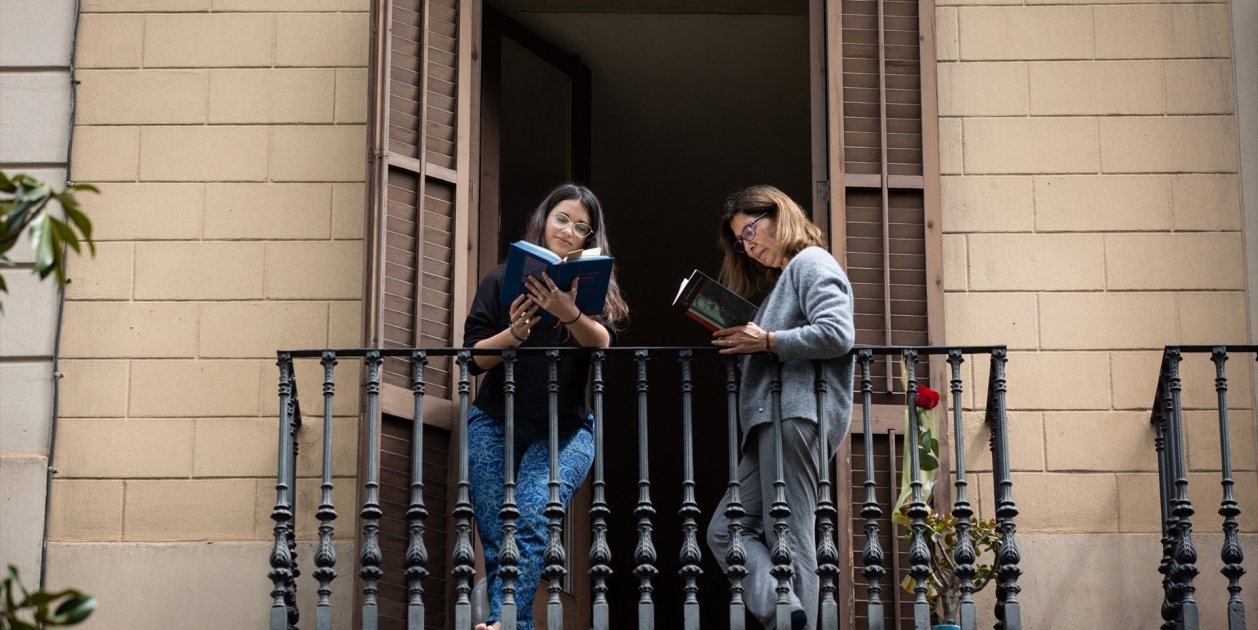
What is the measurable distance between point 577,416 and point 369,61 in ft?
5.50

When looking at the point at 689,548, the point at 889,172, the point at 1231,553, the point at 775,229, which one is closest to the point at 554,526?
the point at 689,548

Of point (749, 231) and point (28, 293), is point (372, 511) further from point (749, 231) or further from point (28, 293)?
point (28, 293)

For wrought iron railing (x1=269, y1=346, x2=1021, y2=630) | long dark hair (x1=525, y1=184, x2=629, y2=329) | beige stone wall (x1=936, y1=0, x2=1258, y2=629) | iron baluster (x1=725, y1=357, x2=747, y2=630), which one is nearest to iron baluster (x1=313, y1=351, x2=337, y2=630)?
wrought iron railing (x1=269, y1=346, x2=1021, y2=630)

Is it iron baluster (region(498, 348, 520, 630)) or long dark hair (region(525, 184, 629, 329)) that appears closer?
iron baluster (region(498, 348, 520, 630))

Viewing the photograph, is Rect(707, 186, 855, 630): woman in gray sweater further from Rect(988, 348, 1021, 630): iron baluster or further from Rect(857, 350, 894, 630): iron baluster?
Rect(988, 348, 1021, 630): iron baluster

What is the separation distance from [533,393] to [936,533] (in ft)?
4.54

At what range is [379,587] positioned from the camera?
690 centimetres

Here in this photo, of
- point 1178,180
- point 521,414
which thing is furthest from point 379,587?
point 1178,180

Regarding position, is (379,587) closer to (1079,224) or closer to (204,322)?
(204,322)

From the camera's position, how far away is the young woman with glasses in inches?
258

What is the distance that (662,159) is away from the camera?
10.9 m

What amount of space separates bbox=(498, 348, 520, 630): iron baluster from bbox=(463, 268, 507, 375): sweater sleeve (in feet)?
0.57

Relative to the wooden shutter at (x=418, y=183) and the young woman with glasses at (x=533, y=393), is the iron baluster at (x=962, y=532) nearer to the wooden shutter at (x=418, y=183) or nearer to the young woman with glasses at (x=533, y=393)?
the young woman with glasses at (x=533, y=393)

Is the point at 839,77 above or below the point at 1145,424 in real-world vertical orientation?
above
